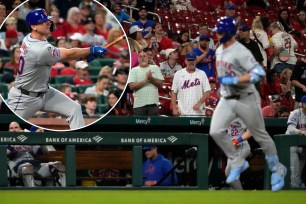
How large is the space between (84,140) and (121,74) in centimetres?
155

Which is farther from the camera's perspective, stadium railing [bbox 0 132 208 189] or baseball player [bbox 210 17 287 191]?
stadium railing [bbox 0 132 208 189]

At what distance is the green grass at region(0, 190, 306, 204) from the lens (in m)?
10.9

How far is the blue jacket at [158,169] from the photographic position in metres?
14.5

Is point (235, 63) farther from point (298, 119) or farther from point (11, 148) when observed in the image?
point (11, 148)

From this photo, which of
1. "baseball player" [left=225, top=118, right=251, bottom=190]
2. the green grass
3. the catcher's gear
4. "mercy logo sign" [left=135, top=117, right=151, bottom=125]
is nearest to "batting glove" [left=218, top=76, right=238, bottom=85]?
the green grass

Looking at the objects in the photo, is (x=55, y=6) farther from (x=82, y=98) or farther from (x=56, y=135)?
(x=56, y=135)

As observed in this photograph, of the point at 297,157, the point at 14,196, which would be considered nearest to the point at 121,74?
the point at 297,157

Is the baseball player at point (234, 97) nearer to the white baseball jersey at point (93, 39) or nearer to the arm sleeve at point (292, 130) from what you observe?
the arm sleeve at point (292, 130)

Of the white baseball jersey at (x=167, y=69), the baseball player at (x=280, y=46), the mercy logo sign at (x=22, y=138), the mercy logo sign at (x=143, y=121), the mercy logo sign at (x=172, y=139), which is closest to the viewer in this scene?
the mercy logo sign at (x=22, y=138)

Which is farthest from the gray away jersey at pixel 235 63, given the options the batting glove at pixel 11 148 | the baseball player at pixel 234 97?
the batting glove at pixel 11 148

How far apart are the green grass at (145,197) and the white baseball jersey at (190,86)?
7.68 feet

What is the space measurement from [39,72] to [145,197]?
2.58 metres

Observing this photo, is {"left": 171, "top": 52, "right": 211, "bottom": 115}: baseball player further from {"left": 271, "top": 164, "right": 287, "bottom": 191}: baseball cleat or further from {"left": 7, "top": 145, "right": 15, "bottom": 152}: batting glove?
{"left": 271, "top": 164, "right": 287, "bottom": 191}: baseball cleat

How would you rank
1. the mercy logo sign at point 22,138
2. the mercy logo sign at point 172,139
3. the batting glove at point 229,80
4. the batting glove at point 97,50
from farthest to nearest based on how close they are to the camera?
the mercy logo sign at point 172,139
the mercy logo sign at point 22,138
the batting glove at point 97,50
the batting glove at point 229,80
